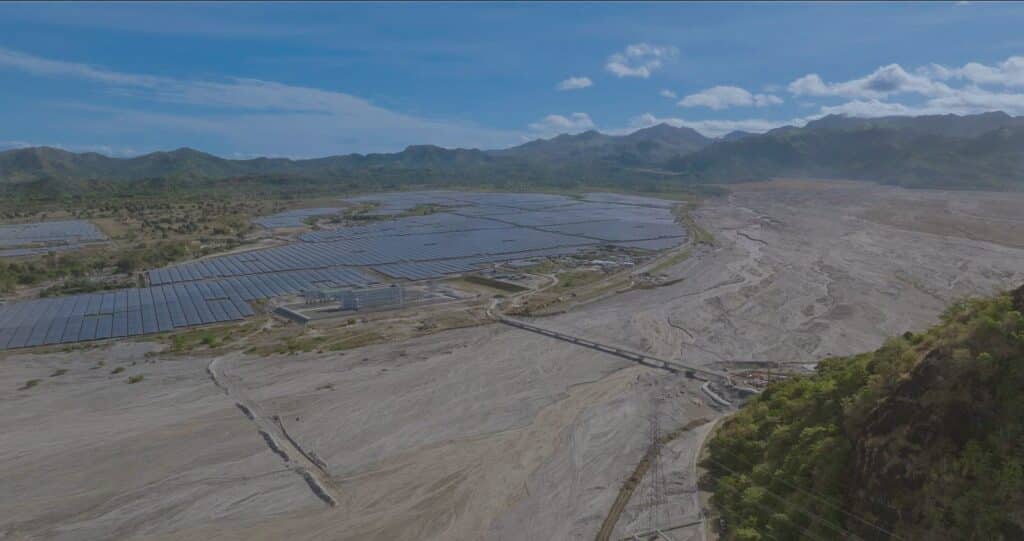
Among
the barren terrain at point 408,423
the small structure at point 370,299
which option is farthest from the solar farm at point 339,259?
the barren terrain at point 408,423

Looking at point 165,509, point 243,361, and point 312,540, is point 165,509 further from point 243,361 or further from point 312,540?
point 243,361

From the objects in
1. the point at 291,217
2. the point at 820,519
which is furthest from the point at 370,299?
the point at 291,217

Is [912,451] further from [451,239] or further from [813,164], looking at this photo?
[813,164]

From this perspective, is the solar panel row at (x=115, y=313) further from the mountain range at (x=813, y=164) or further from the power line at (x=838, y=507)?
the mountain range at (x=813, y=164)

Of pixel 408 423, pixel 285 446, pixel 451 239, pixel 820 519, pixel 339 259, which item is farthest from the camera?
pixel 451 239

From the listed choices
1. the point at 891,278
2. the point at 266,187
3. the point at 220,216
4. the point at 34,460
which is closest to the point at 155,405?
the point at 34,460

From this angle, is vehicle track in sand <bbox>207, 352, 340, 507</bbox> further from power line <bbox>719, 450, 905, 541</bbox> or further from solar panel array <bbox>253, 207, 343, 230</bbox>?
solar panel array <bbox>253, 207, 343, 230</bbox>

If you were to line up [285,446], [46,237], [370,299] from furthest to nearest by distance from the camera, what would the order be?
[46,237] < [370,299] < [285,446]
